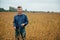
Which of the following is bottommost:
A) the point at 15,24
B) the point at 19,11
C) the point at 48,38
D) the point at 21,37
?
the point at 48,38

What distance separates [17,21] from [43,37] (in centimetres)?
386

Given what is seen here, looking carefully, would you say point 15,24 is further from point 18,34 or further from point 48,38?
point 48,38

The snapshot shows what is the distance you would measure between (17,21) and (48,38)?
3730 mm

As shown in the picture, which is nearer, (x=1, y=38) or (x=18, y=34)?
(x=18, y=34)

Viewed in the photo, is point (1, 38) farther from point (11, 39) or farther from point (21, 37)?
point (21, 37)

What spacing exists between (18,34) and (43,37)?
374cm

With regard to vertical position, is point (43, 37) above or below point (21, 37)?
below

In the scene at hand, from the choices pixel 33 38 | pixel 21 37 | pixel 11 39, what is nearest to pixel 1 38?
pixel 11 39

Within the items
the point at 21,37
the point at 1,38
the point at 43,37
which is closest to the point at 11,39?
the point at 1,38

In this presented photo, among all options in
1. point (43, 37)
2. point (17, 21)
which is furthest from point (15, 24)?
point (43, 37)

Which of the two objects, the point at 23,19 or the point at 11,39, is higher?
the point at 23,19

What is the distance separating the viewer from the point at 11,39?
1073 cm

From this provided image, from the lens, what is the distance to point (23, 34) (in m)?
7.70

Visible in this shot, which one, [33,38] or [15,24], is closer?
[15,24]
